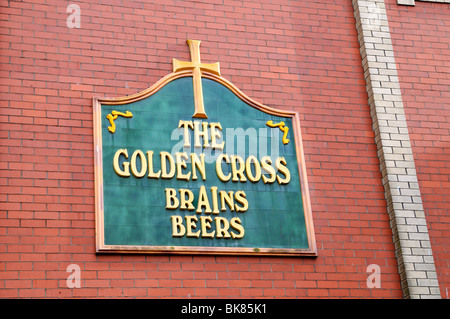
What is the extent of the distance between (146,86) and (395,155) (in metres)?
3.31

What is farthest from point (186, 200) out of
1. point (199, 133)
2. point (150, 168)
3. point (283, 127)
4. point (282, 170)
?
point (283, 127)

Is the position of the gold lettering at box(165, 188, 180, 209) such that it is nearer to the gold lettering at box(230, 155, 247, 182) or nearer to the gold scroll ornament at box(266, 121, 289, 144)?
the gold lettering at box(230, 155, 247, 182)

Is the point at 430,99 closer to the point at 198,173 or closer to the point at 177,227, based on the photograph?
the point at 198,173

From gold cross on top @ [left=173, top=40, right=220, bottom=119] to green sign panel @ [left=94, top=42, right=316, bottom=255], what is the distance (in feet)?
0.05

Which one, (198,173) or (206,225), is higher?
(198,173)

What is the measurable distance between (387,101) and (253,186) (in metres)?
2.33

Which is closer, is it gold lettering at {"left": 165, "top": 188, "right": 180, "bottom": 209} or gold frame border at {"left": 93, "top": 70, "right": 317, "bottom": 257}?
gold frame border at {"left": 93, "top": 70, "right": 317, "bottom": 257}

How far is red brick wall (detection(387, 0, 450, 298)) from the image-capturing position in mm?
10594

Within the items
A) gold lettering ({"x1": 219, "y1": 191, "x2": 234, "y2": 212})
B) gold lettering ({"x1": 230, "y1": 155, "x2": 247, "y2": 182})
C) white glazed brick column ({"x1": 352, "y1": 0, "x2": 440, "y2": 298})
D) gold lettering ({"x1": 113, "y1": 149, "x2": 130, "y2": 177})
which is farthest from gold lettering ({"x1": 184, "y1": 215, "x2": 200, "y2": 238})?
white glazed brick column ({"x1": 352, "y1": 0, "x2": 440, "y2": 298})

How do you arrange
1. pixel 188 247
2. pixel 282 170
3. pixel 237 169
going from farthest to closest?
pixel 282 170, pixel 237 169, pixel 188 247

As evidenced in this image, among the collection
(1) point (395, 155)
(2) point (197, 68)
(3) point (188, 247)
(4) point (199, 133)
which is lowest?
(3) point (188, 247)

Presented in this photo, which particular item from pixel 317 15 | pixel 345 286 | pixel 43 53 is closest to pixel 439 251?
pixel 345 286

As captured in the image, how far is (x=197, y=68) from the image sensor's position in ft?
34.7

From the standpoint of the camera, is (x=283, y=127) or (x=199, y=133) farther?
(x=283, y=127)
